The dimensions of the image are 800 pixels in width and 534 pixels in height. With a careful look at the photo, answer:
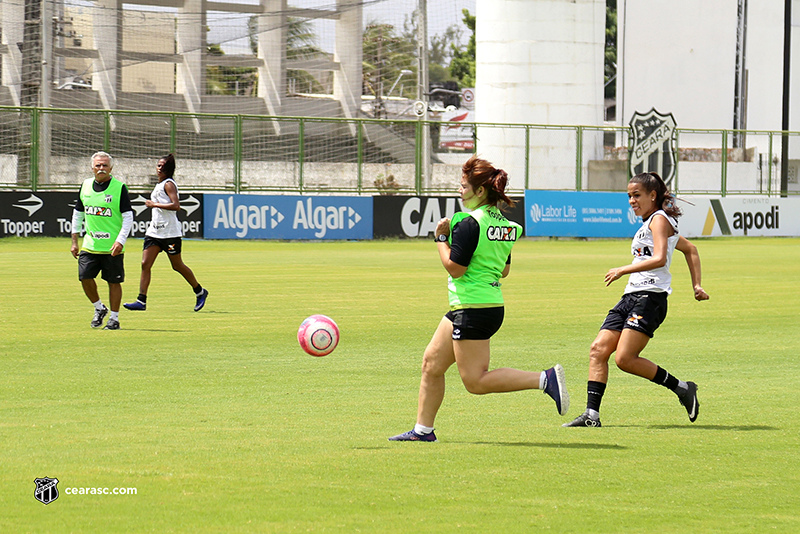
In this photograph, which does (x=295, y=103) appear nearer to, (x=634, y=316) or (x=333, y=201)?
(x=333, y=201)

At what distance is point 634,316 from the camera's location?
7.57m

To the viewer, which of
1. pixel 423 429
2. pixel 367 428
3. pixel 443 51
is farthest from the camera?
pixel 443 51

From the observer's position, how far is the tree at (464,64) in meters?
99.9

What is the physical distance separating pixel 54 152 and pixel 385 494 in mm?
29964

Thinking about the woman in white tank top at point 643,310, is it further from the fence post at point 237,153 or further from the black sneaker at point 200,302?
the fence post at point 237,153

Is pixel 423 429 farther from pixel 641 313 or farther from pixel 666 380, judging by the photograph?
pixel 666 380

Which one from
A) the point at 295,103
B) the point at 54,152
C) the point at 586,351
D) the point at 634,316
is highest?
the point at 295,103

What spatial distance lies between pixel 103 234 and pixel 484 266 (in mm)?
7689

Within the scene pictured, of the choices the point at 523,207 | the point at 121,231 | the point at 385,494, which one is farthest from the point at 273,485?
the point at 523,207

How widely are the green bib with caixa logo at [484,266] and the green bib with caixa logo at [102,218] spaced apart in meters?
7.51

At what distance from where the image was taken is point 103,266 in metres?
13.0

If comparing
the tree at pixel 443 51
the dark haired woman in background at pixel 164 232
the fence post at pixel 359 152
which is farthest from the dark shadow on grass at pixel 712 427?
the tree at pixel 443 51

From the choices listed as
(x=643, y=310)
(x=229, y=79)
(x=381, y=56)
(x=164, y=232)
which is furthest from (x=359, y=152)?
(x=643, y=310)

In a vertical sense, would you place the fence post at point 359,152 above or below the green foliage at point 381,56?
below
